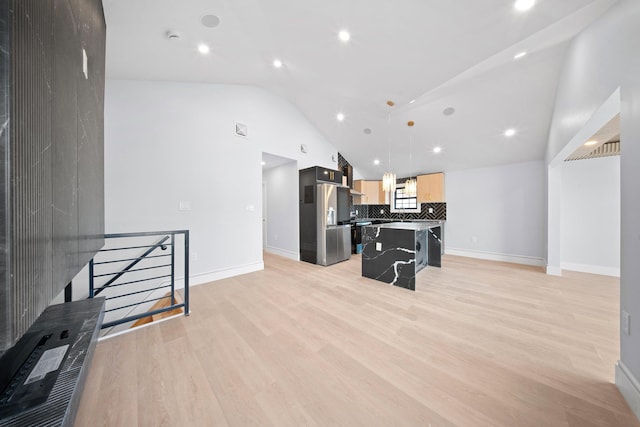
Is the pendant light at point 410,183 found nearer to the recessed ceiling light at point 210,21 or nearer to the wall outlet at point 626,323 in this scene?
the wall outlet at point 626,323

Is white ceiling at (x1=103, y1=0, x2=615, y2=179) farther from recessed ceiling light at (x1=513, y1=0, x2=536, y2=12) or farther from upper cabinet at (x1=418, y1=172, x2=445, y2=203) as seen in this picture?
upper cabinet at (x1=418, y1=172, x2=445, y2=203)

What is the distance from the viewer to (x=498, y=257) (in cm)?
492

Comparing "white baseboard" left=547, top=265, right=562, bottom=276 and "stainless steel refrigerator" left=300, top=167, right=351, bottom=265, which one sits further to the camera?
"stainless steel refrigerator" left=300, top=167, right=351, bottom=265

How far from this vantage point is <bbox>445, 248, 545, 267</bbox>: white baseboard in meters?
4.52

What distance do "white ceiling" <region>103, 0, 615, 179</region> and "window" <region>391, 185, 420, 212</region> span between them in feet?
5.89

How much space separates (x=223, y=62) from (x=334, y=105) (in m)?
2.21

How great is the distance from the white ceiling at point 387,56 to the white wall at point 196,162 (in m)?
0.31

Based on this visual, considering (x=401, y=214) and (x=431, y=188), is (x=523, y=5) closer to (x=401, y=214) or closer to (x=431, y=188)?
(x=431, y=188)

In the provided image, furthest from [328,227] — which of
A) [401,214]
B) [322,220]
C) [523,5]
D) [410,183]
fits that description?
[523,5]

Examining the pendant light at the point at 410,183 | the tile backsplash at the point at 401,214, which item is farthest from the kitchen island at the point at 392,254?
the tile backsplash at the point at 401,214

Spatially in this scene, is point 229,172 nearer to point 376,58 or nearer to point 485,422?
point 376,58

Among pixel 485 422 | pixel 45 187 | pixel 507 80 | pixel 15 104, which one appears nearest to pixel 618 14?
pixel 507 80

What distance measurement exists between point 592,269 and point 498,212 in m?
1.71

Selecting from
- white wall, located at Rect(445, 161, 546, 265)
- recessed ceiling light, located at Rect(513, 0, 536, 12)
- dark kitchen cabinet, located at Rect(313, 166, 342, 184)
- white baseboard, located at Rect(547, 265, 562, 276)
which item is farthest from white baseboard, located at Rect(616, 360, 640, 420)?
dark kitchen cabinet, located at Rect(313, 166, 342, 184)
